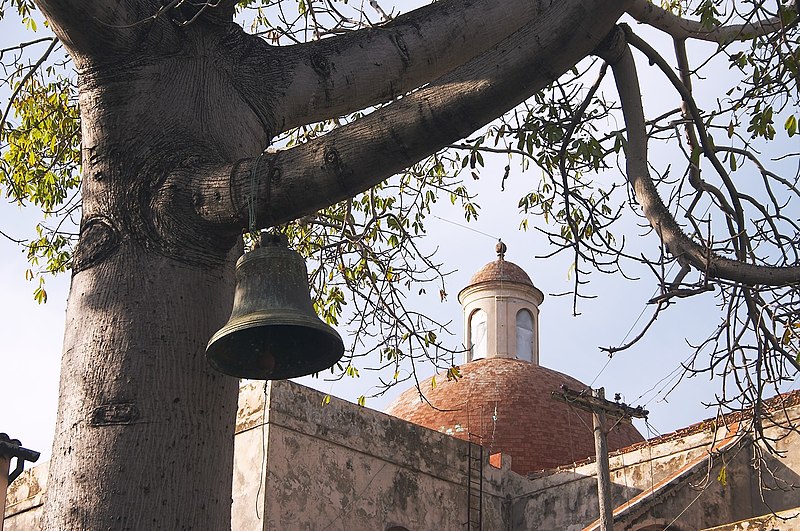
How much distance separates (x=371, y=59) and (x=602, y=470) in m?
13.8

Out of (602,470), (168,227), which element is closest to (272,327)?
(168,227)

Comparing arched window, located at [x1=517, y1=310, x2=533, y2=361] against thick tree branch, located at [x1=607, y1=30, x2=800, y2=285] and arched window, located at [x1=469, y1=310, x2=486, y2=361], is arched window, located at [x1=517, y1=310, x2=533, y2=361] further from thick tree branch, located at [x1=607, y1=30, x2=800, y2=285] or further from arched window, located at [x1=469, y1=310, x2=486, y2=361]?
thick tree branch, located at [x1=607, y1=30, x2=800, y2=285]

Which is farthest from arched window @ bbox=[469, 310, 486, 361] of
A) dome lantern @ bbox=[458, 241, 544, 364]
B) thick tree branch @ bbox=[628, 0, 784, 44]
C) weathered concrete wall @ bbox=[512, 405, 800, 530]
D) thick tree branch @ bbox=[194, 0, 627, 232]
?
thick tree branch @ bbox=[194, 0, 627, 232]

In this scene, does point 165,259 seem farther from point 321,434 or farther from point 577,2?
point 321,434

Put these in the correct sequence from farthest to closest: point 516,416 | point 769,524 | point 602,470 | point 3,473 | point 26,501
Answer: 1. point 516,416
2. point 26,501
3. point 602,470
4. point 769,524
5. point 3,473

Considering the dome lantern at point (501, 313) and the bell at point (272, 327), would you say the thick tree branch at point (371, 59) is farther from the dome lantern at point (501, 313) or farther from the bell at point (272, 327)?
the dome lantern at point (501, 313)

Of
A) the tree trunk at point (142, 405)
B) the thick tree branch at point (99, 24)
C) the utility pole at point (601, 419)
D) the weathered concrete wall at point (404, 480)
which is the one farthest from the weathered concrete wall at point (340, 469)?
the tree trunk at point (142, 405)

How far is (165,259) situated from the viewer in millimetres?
4176

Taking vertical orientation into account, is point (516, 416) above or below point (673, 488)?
above

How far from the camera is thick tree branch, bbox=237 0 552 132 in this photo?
4.83 metres

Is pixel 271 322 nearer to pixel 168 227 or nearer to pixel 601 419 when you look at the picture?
pixel 168 227

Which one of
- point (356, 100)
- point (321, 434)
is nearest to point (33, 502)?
point (321, 434)

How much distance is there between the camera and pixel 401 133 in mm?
4059

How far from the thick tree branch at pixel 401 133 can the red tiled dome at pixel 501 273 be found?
2456cm
